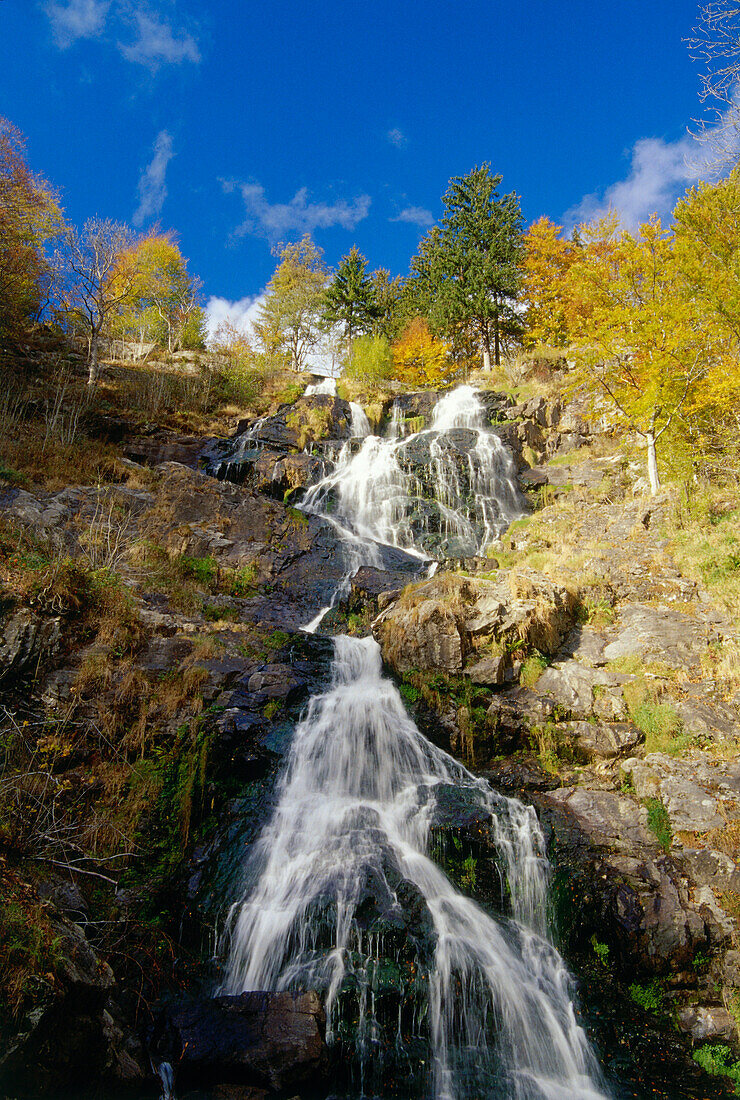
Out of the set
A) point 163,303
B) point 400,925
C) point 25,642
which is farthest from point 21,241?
point 400,925

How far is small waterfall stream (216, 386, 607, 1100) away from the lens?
4898mm

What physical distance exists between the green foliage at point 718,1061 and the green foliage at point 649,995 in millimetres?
439

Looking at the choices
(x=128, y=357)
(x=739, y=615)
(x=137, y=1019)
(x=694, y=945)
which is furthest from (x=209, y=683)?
(x=128, y=357)

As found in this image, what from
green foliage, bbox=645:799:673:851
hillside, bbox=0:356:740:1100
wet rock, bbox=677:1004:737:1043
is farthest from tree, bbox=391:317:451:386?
wet rock, bbox=677:1004:737:1043

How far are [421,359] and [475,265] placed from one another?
218 inches

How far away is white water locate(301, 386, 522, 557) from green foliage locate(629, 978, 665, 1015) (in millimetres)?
10325

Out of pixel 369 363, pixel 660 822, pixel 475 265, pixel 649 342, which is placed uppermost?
pixel 475 265

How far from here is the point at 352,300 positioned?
3191cm

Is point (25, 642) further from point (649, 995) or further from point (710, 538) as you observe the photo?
point (710, 538)

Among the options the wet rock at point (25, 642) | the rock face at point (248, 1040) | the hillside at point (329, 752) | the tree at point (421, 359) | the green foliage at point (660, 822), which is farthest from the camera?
the tree at point (421, 359)

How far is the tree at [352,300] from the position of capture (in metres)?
32.1

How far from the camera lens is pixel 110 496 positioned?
541 inches

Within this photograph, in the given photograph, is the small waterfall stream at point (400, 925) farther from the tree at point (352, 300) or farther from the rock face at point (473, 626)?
the tree at point (352, 300)

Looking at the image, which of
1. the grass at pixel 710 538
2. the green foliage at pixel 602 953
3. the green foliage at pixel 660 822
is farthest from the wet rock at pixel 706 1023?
the grass at pixel 710 538
